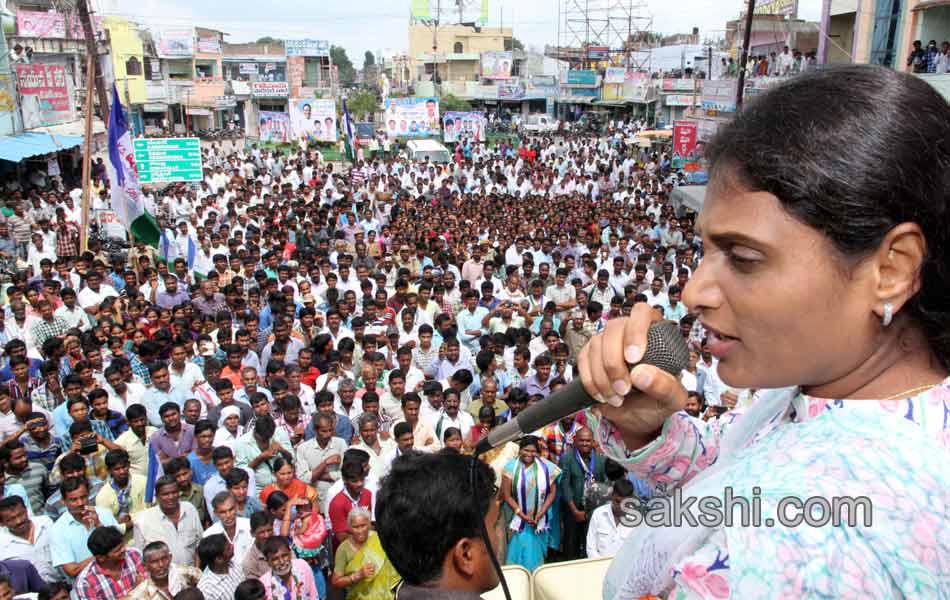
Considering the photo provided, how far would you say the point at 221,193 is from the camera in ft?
54.6

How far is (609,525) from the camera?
162 inches

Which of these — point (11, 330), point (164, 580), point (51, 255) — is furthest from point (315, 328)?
point (51, 255)

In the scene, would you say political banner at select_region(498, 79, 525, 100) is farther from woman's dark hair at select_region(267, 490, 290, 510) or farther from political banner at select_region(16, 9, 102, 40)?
woman's dark hair at select_region(267, 490, 290, 510)

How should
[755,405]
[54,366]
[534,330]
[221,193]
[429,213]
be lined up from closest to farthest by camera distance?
[755,405], [54,366], [534,330], [429,213], [221,193]

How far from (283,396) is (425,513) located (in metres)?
3.71

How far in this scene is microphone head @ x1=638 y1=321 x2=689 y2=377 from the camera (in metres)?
1.07

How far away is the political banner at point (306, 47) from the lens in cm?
4906

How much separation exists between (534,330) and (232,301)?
3.34m

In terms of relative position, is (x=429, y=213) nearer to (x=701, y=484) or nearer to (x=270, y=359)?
(x=270, y=359)

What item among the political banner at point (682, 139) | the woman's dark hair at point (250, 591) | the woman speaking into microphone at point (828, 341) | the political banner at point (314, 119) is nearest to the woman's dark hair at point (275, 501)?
the woman's dark hair at point (250, 591)

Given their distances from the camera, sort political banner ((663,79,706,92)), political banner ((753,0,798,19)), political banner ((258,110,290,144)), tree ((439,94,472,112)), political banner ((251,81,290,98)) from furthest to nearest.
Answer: political banner ((251,81,290,98)), tree ((439,94,472,112)), political banner ((663,79,706,92)), political banner ((258,110,290,144)), political banner ((753,0,798,19))

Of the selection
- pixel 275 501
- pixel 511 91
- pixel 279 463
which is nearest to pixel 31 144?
pixel 279 463

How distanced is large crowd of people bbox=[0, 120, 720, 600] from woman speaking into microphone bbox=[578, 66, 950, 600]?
0.81 feet

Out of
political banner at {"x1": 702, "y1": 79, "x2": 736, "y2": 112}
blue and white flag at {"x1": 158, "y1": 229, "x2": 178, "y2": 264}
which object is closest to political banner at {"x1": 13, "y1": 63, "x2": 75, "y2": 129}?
blue and white flag at {"x1": 158, "y1": 229, "x2": 178, "y2": 264}
